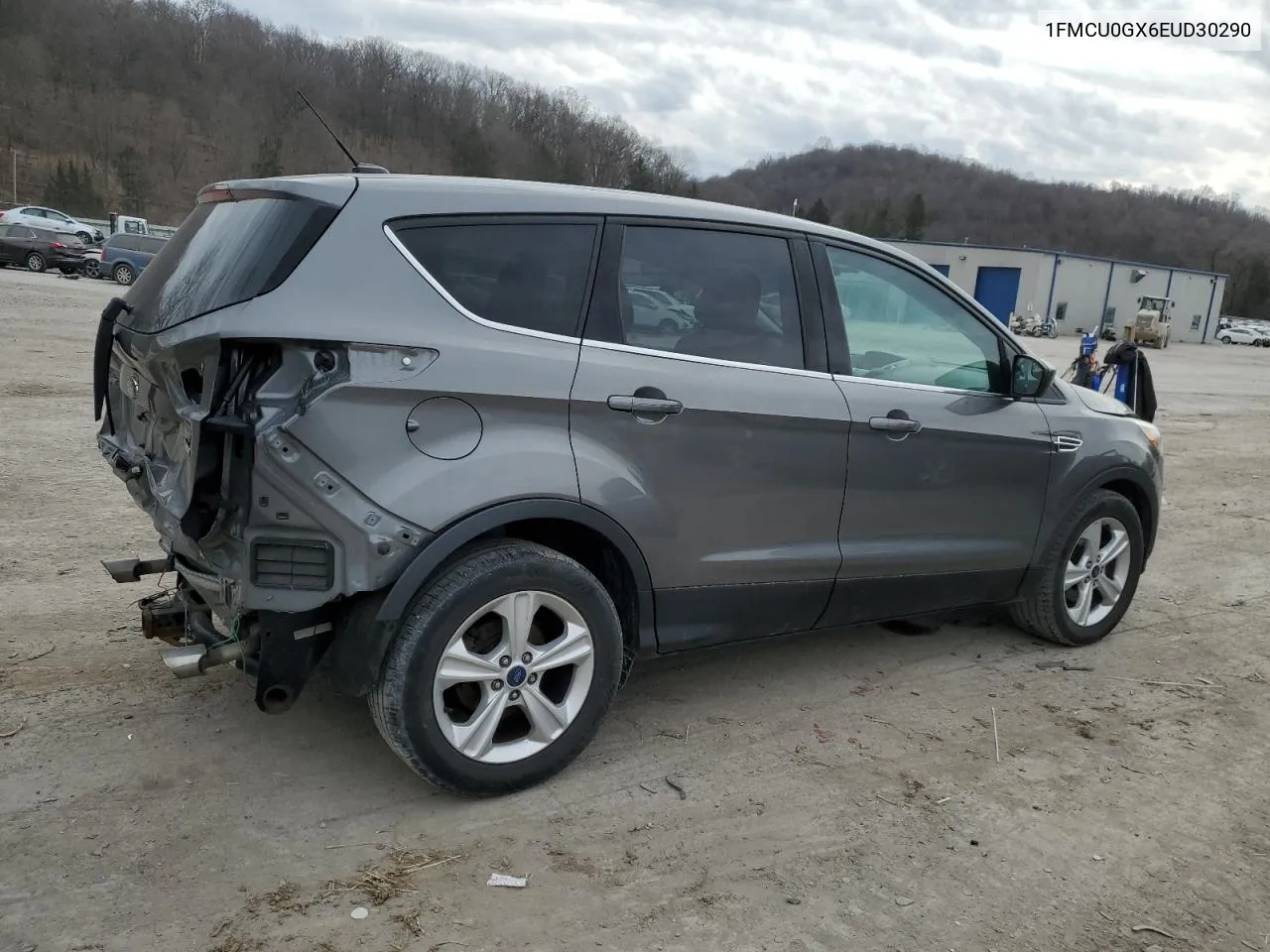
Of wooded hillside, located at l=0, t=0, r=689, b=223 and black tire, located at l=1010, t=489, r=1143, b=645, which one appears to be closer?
black tire, located at l=1010, t=489, r=1143, b=645

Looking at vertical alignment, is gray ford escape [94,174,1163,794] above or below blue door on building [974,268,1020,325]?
below

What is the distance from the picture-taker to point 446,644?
305cm

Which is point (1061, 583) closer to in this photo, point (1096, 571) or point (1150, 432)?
point (1096, 571)

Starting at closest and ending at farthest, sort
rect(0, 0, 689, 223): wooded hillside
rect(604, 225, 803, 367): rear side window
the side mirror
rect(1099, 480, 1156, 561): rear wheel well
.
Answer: rect(604, 225, 803, 367): rear side window, the side mirror, rect(1099, 480, 1156, 561): rear wheel well, rect(0, 0, 689, 223): wooded hillside

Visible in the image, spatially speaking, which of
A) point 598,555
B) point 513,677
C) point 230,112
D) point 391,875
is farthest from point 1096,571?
point 230,112

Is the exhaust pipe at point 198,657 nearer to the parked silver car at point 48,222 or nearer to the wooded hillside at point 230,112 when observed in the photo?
the parked silver car at point 48,222

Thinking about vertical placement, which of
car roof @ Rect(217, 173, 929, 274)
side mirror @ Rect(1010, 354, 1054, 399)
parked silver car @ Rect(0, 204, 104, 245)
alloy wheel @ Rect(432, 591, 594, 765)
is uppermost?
parked silver car @ Rect(0, 204, 104, 245)

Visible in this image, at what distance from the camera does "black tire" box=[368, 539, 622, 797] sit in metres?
3.01

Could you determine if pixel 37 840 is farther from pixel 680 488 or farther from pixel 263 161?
pixel 263 161

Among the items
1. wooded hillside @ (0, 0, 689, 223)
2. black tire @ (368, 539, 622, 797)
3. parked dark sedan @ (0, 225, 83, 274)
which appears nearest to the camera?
black tire @ (368, 539, 622, 797)

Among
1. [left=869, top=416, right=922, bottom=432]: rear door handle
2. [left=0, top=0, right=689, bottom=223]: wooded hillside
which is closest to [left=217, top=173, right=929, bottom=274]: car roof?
[left=869, top=416, right=922, bottom=432]: rear door handle

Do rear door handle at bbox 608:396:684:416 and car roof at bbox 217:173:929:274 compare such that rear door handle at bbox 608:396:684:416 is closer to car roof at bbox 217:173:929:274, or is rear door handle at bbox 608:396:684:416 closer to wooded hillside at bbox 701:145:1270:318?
car roof at bbox 217:173:929:274

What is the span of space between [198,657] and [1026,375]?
355cm

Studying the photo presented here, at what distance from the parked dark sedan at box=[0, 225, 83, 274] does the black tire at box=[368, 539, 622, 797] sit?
107 feet
